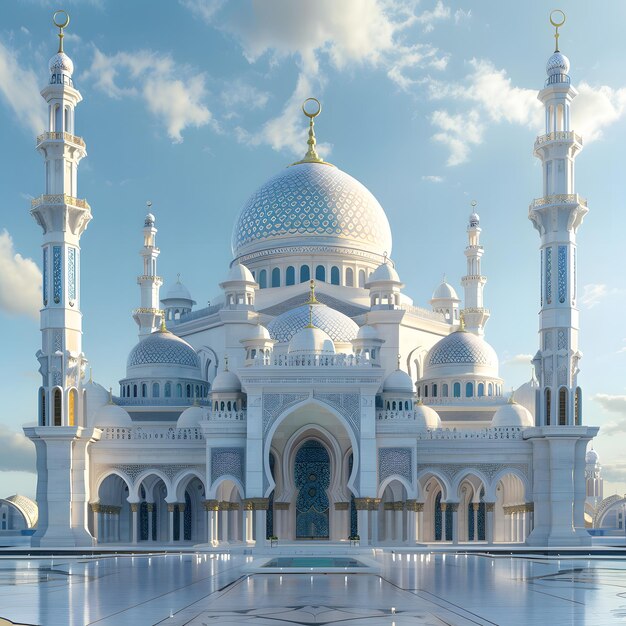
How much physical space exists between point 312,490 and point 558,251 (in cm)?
1045

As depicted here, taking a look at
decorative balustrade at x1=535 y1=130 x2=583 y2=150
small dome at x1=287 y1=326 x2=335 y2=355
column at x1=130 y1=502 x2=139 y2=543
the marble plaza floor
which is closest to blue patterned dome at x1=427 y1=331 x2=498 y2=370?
small dome at x1=287 y1=326 x2=335 y2=355

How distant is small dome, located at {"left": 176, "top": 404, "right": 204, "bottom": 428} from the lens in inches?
1394

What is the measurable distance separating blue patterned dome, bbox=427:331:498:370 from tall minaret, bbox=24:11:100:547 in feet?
42.1

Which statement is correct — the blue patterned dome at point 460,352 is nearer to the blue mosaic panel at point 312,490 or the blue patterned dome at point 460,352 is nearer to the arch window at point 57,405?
the blue mosaic panel at point 312,490

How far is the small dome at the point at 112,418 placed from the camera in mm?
34969

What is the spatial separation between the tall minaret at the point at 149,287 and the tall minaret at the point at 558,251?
1775cm

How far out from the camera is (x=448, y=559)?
24391 mm

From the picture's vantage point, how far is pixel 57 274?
32844 millimetres

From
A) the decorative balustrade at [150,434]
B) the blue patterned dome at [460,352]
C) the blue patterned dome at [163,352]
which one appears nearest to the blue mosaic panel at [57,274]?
the decorative balustrade at [150,434]

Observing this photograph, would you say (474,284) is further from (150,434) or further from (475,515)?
(150,434)

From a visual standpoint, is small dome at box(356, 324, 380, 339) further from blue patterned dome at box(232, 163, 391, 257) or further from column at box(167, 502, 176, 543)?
column at box(167, 502, 176, 543)

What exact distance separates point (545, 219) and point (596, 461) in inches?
1219

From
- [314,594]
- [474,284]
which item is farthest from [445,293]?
[314,594]

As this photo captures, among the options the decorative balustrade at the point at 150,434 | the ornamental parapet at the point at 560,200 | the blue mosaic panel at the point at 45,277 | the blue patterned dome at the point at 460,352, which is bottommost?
→ the decorative balustrade at the point at 150,434
